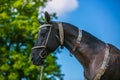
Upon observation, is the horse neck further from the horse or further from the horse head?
the horse head

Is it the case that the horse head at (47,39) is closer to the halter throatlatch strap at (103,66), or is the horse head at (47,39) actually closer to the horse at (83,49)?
the horse at (83,49)

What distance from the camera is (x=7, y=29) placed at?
3003 cm

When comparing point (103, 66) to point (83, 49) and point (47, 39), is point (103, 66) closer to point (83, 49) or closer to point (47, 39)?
point (83, 49)

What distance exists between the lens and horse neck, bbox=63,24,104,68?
313 inches

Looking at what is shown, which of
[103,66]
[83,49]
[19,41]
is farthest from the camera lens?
Result: [19,41]

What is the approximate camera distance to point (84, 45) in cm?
803

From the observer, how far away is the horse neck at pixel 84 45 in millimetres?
7949

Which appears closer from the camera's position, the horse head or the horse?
the horse

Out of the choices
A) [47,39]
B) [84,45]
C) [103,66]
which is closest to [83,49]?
[84,45]

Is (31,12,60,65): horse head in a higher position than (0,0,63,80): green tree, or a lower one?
higher

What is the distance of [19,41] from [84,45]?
23374 mm

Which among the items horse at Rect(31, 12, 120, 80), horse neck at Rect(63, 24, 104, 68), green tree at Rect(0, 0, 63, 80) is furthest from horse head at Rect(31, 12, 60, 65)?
green tree at Rect(0, 0, 63, 80)

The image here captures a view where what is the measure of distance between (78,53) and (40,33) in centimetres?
80

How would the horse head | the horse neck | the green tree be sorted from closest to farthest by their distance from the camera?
the horse neck
the horse head
the green tree
